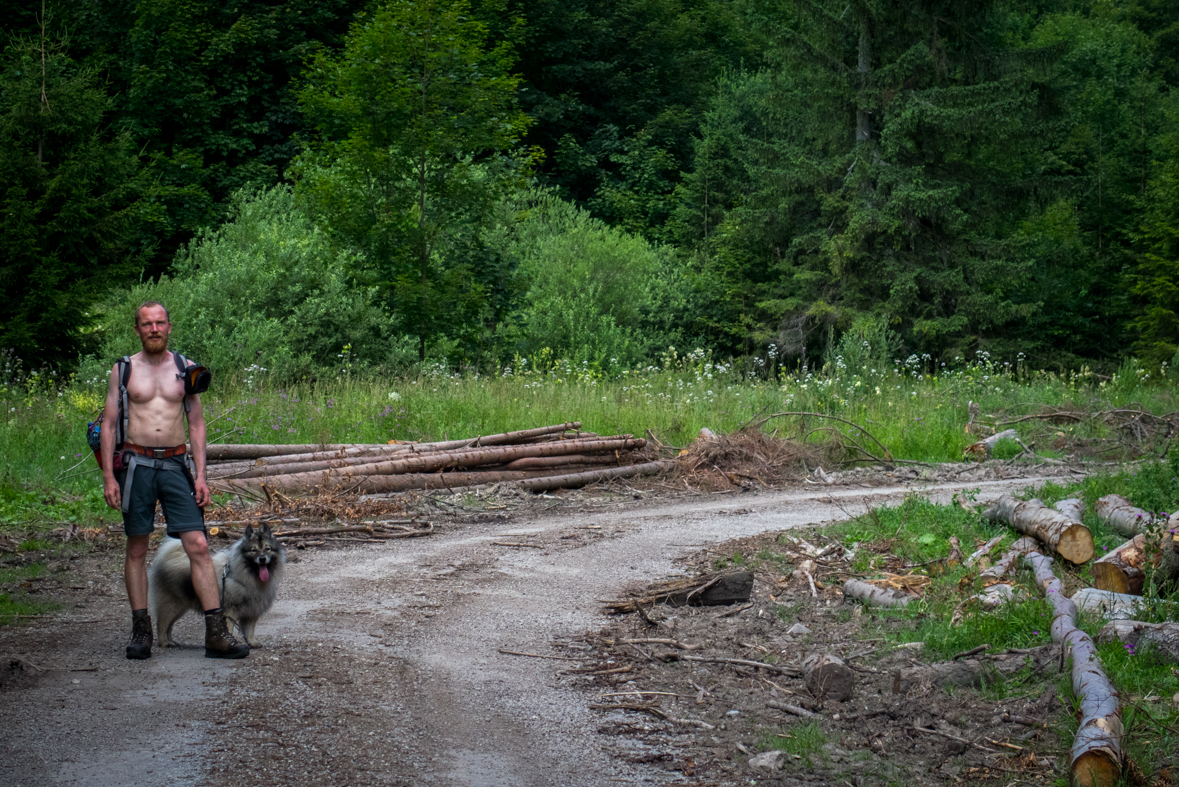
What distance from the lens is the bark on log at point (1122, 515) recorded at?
8.05 metres

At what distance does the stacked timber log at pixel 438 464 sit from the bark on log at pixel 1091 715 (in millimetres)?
7797

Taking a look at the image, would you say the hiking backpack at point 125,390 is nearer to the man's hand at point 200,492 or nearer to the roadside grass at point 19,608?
the man's hand at point 200,492

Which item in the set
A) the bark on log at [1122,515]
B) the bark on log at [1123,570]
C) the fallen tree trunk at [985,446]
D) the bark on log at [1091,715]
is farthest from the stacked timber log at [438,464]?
the bark on log at [1091,715]

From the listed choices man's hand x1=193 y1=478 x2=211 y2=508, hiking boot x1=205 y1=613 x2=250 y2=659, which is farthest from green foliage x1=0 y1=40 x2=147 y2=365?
hiking boot x1=205 y1=613 x2=250 y2=659

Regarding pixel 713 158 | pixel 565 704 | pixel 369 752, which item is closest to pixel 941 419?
pixel 565 704

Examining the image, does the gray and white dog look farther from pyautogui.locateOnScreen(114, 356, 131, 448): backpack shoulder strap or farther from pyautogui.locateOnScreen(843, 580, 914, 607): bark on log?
pyautogui.locateOnScreen(843, 580, 914, 607): bark on log

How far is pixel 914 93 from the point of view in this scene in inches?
1169

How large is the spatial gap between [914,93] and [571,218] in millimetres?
12313

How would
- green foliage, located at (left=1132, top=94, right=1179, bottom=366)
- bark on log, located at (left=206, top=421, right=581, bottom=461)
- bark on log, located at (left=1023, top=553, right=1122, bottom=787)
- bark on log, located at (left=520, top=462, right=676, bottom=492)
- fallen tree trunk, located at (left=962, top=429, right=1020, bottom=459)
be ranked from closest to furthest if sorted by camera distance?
bark on log, located at (left=1023, top=553, right=1122, bottom=787) → bark on log, located at (left=206, top=421, right=581, bottom=461) → bark on log, located at (left=520, top=462, right=676, bottom=492) → fallen tree trunk, located at (left=962, top=429, right=1020, bottom=459) → green foliage, located at (left=1132, top=94, right=1179, bottom=366)

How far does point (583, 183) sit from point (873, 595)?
38.9 metres

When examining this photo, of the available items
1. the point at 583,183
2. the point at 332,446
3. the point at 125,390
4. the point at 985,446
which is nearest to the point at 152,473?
the point at 125,390

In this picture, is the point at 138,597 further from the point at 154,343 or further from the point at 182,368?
the point at 154,343

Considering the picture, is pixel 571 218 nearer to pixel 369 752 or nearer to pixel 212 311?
pixel 212 311

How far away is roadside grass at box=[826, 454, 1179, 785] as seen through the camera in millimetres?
4434
